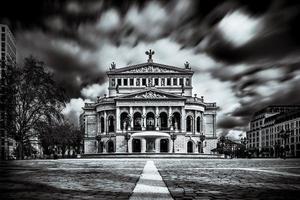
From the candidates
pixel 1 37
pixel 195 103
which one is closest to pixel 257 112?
pixel 195 103

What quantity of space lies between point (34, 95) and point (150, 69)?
4833cm

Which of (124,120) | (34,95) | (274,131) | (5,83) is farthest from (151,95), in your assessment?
(274,131)

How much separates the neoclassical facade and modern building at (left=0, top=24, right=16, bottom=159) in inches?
731

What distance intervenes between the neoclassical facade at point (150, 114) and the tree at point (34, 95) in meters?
31.6

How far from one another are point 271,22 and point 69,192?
958 centimetres

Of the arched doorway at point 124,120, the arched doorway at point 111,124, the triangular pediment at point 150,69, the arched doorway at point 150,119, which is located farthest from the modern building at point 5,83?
the arched doorway at point 150,119

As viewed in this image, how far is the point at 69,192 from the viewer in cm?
719

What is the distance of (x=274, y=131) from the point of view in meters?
110

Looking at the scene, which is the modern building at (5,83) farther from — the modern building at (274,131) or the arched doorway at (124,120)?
the modern building at (274,131)

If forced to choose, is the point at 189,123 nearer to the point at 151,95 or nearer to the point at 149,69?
the point at 151,95

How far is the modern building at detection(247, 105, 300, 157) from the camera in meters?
94.8

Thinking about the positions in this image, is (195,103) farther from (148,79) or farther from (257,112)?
(257,112)

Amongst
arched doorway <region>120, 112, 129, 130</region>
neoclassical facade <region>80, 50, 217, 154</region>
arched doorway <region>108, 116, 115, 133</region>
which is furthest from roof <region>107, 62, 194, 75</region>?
arched doorway <region>120, 112, 129, 130</region>

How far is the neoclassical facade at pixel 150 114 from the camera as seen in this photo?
78.5 metres
